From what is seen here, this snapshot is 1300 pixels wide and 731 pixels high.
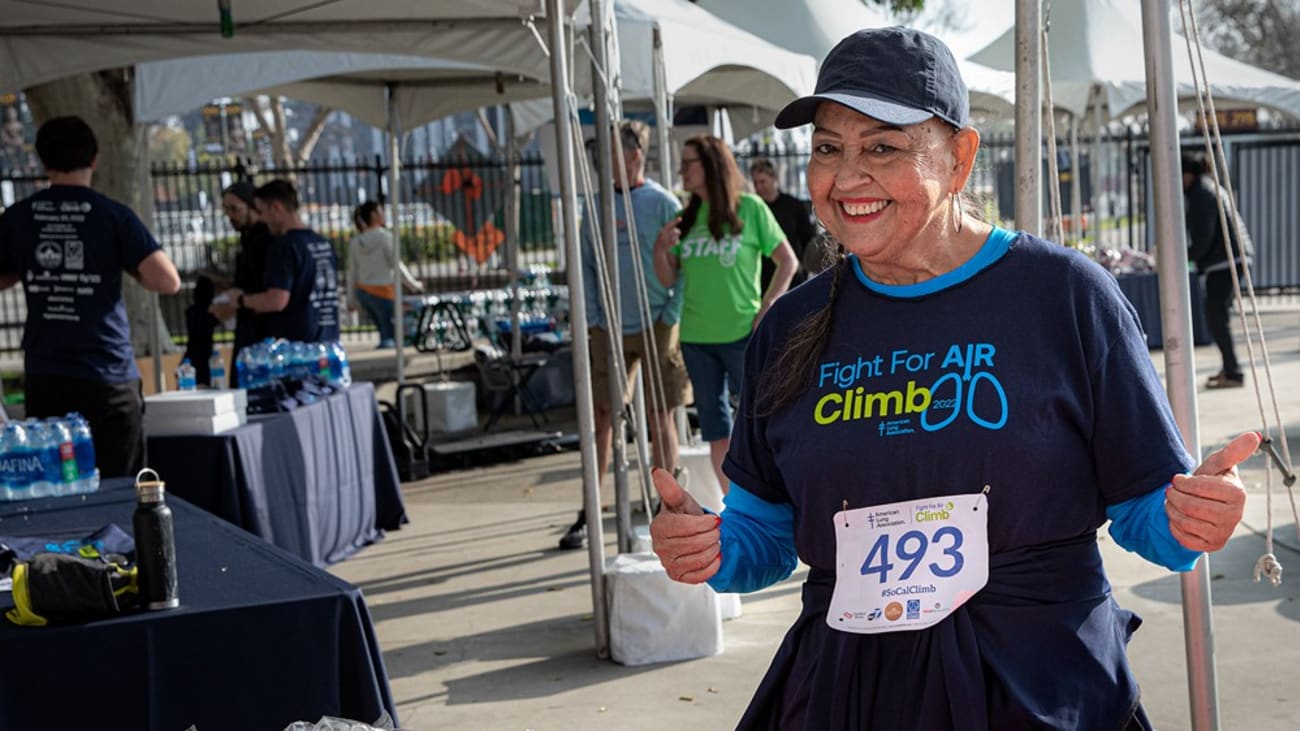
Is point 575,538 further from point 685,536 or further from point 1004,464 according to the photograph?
point 1004,464

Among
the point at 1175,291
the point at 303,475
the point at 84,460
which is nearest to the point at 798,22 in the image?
the point at 303,475

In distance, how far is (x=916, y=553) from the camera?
2.07 meters

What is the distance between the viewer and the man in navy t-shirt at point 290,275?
786 cm

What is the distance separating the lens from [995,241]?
2203 millimetres

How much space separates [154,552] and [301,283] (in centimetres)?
488

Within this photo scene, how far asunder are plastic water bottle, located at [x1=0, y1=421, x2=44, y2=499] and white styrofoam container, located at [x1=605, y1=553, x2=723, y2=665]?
1960mm

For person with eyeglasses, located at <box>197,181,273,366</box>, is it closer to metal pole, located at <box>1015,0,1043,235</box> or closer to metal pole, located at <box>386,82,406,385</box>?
metal pole, located at <box>386,82,406,385</box>

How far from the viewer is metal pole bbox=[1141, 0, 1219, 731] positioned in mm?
2941

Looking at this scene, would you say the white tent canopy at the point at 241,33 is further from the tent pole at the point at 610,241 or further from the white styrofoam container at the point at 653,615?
the white styrofoam container at the point at 653,615

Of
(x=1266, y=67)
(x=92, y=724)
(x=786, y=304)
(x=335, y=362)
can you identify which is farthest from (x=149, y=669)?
(x=1266, y=67)

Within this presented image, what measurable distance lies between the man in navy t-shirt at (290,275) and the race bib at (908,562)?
6116 millimetres

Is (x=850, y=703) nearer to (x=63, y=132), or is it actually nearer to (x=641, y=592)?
(x=641, y=592)

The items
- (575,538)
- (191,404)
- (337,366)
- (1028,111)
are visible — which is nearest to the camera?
(1028,111)

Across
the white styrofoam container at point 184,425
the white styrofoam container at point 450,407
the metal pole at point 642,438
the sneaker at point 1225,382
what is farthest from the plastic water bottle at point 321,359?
the sneaker at point 1225,382
